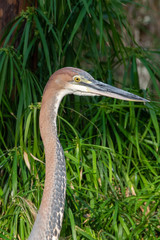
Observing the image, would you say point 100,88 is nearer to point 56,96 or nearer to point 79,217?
point 56,96

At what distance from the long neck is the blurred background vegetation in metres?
0.46

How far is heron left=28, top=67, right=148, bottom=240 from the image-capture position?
2.02 metres

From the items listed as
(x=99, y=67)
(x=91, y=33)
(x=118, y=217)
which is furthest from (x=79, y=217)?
(x=91, y=33)

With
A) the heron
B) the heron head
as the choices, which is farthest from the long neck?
the heron head

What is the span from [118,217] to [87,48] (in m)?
1.54

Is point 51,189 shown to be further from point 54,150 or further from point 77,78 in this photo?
Answer: point 77,78

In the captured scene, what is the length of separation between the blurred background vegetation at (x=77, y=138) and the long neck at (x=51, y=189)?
0.46 m

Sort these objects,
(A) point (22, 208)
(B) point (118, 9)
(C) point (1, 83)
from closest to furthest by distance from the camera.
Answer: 1. (A) point (22, 208)
2. (C) point (1, 83)
3. (B) point (118, 9)

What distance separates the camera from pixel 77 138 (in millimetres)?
2762

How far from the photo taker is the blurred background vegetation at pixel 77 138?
8.84 ft

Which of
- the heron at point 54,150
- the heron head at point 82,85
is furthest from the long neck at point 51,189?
the heron head at point 82,85

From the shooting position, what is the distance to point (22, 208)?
2.56 metres

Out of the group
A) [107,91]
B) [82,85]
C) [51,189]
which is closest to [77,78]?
[82,85]

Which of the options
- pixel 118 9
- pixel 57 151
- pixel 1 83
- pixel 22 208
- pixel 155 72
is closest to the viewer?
pixel 57 151
